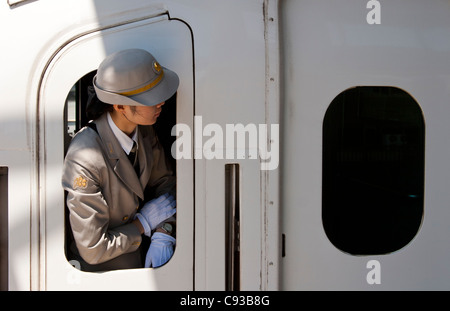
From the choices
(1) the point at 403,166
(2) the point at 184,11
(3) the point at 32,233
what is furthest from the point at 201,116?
(1) the point at 403,166

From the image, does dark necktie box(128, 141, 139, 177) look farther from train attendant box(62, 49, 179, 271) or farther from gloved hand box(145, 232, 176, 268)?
gloved hand box(145, 232, 176, 268)

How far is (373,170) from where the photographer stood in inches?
92.7

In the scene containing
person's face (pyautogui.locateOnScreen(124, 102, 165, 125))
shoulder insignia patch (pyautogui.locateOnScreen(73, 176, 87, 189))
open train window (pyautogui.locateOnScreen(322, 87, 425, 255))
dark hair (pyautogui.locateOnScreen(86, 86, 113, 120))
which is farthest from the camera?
open train window (pyautogui.locateOnScreen(322, 87, 425, 255))

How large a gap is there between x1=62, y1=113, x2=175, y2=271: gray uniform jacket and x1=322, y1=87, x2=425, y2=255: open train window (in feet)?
2.55

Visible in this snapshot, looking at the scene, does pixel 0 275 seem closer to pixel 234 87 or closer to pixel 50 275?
pixel 50 275

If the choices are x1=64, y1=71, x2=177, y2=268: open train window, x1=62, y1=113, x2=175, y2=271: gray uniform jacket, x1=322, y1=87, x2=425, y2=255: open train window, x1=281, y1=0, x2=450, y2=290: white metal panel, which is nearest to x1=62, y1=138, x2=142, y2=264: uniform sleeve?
x1=62, y1=113, x2=175, y2=271: gray uniform jacket

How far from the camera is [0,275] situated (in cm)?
193

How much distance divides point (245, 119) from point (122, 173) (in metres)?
0.57

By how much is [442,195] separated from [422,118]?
37 cm

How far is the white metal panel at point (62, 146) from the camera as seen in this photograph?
1.86 metres

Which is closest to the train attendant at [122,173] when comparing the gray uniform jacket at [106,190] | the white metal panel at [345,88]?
the gray uniform jacket at [106,190]

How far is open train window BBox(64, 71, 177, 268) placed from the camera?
6.42 feet

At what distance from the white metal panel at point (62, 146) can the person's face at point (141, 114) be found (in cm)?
11

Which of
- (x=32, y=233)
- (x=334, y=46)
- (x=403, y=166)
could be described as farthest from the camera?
(x=403, y=166)
